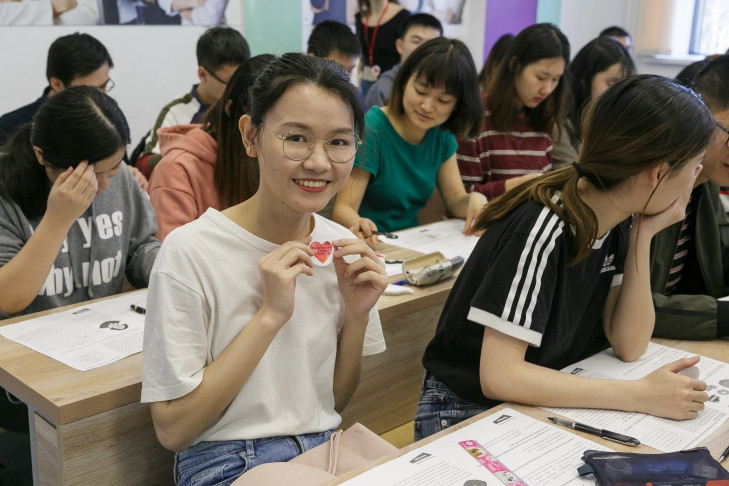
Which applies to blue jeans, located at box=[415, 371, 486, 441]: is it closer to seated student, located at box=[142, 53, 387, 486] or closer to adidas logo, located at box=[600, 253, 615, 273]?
seated student, located at box=[142, 53, 387, 486]

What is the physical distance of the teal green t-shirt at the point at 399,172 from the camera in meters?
2.66

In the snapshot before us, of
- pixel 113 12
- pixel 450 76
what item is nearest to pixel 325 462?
pixel 450 76

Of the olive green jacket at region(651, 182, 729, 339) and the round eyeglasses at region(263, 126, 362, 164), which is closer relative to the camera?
the round eyeglasses at region(263, 126, 362, 164)

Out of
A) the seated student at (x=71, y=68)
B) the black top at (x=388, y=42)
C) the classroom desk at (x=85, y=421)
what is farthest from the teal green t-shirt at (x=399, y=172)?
the black top at (x=388, y=42)

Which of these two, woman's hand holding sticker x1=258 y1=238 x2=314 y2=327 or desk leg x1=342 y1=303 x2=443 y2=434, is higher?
woman's hand holding sticker x1=258 y1=238 x2=314 y2=327

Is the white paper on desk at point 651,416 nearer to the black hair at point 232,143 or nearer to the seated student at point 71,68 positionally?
the black hair at point 232,143

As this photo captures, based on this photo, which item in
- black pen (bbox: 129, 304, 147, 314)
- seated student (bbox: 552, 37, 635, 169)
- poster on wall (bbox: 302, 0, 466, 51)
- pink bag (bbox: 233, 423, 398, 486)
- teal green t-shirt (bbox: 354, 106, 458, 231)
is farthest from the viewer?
poster on wall (bbox: 302, 0, 466, 51)

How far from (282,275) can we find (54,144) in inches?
33.0

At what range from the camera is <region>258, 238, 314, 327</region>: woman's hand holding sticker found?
114 centimetres

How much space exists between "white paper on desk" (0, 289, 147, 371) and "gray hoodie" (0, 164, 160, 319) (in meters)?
0.17

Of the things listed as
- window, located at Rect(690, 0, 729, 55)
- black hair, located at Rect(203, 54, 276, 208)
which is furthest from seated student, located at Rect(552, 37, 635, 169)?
window, located at Rect(690, 0, 729, 55)

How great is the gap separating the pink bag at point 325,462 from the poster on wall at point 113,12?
119 inches

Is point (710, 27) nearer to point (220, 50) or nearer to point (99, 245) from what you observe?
point (220, 50)

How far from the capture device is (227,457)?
1.19 metres
